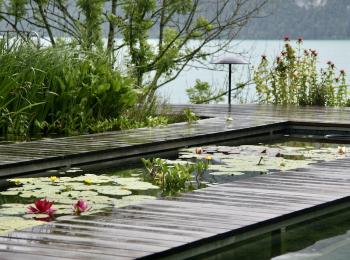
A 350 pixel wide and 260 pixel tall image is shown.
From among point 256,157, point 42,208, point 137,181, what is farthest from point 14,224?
point 256,157

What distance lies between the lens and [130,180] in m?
7.32

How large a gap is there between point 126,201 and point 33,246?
1.70m

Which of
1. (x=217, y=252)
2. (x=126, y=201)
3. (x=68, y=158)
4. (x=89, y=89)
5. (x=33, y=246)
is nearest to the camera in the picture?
(x=33, y=246)

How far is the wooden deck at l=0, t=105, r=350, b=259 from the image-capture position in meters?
4.64

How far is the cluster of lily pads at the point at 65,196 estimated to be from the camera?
18.3ft

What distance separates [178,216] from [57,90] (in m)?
5.07

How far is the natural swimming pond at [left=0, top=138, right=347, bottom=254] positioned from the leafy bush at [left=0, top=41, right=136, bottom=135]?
5.17 feet

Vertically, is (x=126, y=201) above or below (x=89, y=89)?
below

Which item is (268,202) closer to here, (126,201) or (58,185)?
(126,201)

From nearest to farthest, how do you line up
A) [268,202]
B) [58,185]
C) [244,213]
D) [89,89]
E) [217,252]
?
1. [217,252]
2. [244,213]
3. [268,202]
4. [58,185]
5. [89,89]

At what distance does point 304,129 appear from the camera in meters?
11.3

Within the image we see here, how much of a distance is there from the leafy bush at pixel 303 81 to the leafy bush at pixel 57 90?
12.9 feet

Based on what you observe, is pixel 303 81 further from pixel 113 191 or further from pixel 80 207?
pixel 80 207

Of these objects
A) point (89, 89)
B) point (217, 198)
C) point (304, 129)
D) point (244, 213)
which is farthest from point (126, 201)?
point (304, 129)
